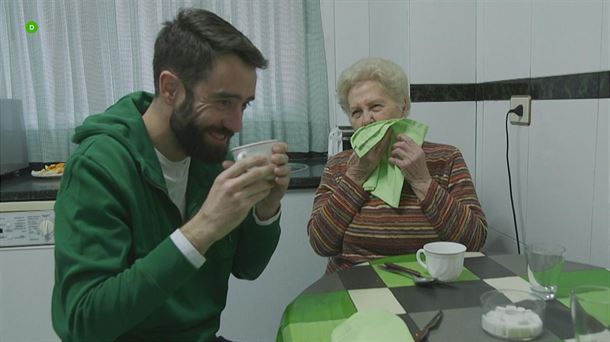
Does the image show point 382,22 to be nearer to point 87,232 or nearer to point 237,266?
point 237,266

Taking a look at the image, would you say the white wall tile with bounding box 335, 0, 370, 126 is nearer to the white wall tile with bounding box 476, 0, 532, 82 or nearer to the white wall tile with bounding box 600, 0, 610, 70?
the white wall tile with bounding box 476, 0, 532, 82

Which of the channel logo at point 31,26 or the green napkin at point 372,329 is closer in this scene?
the green napkin at point 372,329

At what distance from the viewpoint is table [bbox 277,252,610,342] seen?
0.87 m

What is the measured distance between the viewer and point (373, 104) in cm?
167

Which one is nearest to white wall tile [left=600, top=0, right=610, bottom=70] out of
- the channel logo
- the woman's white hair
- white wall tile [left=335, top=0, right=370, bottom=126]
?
the woman's white hair

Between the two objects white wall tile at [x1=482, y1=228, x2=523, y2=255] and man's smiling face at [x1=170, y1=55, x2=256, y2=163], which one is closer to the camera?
man's smiling face at [x1=170, y1=55, x2=256, y2=163]

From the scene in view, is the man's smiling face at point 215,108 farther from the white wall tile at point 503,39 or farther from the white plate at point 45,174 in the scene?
the white plate at point 45,174

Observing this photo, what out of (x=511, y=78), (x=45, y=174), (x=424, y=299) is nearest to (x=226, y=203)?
(x=424, y=299)

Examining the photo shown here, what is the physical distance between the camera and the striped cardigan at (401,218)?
4.74 ft

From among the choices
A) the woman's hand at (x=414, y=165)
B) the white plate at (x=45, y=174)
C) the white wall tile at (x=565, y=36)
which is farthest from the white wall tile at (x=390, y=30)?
the white plate at (x=45, y=174)

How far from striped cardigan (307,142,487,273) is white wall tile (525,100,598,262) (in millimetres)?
273

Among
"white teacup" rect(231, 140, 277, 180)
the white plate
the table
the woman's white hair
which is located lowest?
the table

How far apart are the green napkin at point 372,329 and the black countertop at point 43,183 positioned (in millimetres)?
1172

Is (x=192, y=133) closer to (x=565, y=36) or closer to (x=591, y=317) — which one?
(x=591, y=317)
